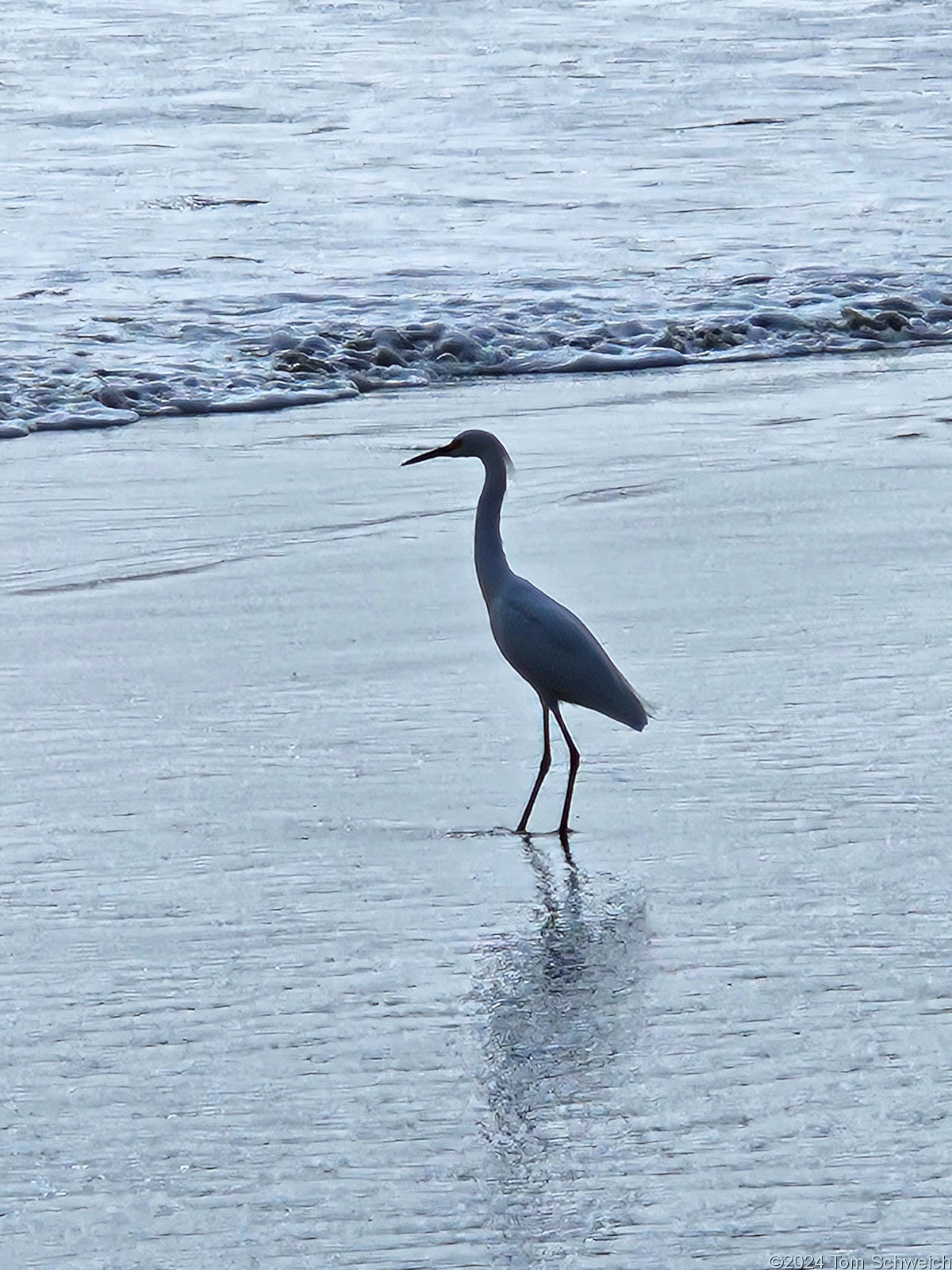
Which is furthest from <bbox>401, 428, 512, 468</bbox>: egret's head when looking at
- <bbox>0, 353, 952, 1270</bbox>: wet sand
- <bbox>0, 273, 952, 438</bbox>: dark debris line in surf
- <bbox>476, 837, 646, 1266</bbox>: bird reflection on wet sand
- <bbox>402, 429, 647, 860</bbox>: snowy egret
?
<bbox>0, 273, 952, 438</bbox>: dark debris line in surf

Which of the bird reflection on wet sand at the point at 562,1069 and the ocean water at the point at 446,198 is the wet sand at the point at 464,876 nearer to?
the bird reflection on wet sand at the point at 562,1069

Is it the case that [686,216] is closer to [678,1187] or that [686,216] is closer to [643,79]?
[643,79]

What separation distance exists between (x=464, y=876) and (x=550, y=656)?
61 centimetres

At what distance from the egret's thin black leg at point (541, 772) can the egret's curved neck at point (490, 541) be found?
0.99 feet

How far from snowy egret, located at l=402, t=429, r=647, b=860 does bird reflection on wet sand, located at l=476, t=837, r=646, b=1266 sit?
42 cm

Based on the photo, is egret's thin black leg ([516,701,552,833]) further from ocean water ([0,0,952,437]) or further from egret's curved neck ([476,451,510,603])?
ocean water ([0,0,952,437])

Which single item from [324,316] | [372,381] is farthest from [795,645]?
[324,316]

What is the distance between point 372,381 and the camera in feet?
28.0

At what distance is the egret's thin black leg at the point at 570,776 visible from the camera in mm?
4137

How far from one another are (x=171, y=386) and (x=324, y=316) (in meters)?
1.49

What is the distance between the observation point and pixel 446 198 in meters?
12.5

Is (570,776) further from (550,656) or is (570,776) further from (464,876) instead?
(464,876)

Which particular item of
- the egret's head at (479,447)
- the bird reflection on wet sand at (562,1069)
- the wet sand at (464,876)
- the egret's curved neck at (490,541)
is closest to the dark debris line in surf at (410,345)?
the wet sand at (464,876)

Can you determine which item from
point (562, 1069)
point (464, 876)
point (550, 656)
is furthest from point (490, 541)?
point (562, 1069)
